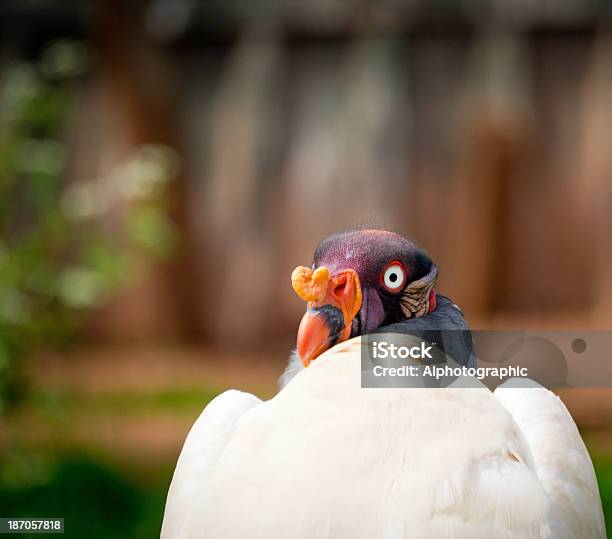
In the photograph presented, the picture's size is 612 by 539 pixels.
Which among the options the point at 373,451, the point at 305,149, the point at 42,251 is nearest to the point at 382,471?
the point at 373,451

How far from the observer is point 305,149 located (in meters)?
5.06

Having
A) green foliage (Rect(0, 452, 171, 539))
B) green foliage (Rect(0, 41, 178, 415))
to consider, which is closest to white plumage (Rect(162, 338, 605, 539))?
green foliage (Rect(0, 452, 171, 539))

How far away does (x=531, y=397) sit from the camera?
1.41m

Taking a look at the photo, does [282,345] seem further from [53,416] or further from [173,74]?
[53,416]

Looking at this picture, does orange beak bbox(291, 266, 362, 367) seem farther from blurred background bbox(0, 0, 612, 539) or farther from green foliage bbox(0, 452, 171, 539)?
blurred background bbox(0, 0, 612, 539)

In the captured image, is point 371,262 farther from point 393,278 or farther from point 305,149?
point 305,149

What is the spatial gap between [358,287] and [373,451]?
0.21 meters

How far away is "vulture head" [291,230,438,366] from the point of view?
1290 mm

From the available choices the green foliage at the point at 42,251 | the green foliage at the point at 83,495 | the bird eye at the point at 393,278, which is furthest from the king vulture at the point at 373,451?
the green foliage at the point at 42,251

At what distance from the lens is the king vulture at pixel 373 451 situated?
1.21 m

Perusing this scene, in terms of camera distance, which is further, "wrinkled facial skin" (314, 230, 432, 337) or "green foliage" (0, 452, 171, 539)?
"green foliage" (0, 452, 171, 539)

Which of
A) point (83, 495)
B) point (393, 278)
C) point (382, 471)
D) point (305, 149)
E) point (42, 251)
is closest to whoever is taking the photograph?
point (382, 471)

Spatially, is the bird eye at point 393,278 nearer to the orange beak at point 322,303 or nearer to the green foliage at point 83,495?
the orange beak at point 322,303

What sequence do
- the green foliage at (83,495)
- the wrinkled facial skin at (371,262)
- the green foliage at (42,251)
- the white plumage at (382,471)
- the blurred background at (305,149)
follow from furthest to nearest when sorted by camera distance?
the blurred background at (305,149) → the green foliage at (42,251) → the green foliage at (83,495) → the wrinkled facial skin at (371,262) → the white plumage at (382,471)
